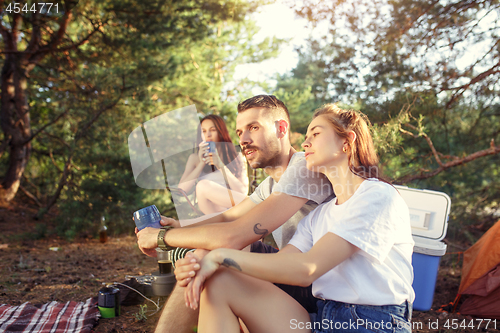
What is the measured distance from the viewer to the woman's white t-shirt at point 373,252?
1.21m

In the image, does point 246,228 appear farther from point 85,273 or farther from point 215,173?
point 85,273

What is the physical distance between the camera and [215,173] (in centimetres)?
297

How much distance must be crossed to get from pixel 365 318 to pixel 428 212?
5.23 feet

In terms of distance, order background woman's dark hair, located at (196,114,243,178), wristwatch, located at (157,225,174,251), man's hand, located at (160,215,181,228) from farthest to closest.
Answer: background woman's dark hair, located at (196,114,243,178)
man's hand, located at (160,215,181,228)
wristwatch, located at (157,225,174,251)

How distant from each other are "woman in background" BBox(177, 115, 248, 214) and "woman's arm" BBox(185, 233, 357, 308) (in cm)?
141

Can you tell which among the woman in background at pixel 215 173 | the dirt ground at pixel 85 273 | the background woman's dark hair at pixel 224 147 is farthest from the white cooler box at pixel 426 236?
the background woman's dark hair at pixel 224 147

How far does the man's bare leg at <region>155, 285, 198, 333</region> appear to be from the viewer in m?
1.54

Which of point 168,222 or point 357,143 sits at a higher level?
point 357,143

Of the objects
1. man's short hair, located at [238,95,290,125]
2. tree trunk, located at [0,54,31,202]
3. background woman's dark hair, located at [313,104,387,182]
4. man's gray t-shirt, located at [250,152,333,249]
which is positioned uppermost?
tree trunk, located at [0,54,31,202]

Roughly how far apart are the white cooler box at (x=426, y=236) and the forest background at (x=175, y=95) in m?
0.64

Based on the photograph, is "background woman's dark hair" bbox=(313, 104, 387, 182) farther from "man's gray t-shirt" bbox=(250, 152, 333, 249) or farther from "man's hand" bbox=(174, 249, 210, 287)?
"man's hand" bbox=(174, 249, 210, 287)

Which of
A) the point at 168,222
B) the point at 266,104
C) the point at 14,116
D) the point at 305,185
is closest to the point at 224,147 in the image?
the point at 266,104

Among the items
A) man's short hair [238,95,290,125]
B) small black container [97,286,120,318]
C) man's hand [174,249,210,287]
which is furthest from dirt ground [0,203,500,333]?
man's short hair [238,95,290,125]

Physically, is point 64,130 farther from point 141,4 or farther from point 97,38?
point 141,4
